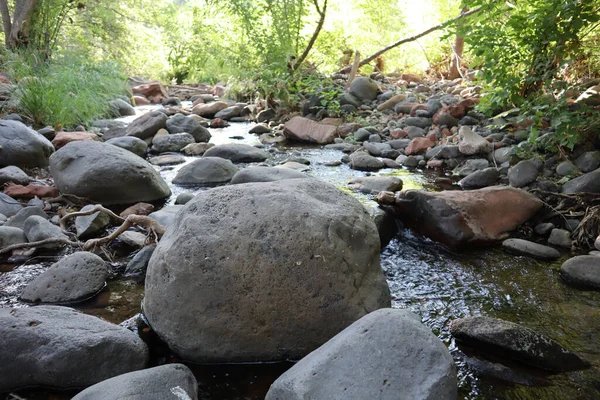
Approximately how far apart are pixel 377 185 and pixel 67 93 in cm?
512

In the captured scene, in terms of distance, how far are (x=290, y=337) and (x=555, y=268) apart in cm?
215

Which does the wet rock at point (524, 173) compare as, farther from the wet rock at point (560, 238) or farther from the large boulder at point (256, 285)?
the large boulder at point (256, 285)

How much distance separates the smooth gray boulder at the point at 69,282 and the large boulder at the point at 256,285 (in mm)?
672

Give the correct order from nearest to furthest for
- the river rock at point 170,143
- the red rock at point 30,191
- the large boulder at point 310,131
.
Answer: the red rock at point 30,191 < the river rock at point 170,143 < the large boulder at point 310,131

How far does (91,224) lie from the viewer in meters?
4.02

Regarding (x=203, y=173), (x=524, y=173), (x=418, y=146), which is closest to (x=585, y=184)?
(x=524, y=173)

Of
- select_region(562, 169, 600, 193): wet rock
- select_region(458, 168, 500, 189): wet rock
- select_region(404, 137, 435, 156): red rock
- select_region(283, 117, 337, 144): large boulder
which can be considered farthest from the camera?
select_region(283, 117, 337, 144): large boulder

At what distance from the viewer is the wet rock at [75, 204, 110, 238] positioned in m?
3.98

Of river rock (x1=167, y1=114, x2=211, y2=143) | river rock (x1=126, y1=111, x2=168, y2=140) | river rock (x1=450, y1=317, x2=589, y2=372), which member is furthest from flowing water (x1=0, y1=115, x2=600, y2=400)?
river rock (x1=167, y1=114, x2=211, y2=143)

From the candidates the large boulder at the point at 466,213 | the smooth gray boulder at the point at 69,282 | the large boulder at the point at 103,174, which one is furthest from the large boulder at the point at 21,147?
the large boulder at the point at 466,213

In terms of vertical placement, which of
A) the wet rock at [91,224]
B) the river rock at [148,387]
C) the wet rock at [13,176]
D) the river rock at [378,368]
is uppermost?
the river rock at [378,368]

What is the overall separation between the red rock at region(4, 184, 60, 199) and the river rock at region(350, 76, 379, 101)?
6.49m

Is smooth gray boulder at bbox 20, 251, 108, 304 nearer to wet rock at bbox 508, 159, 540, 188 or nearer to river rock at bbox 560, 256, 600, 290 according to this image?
river rock at bbox 560, 256, 600, 290

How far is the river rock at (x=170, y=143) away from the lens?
24.1 ft
